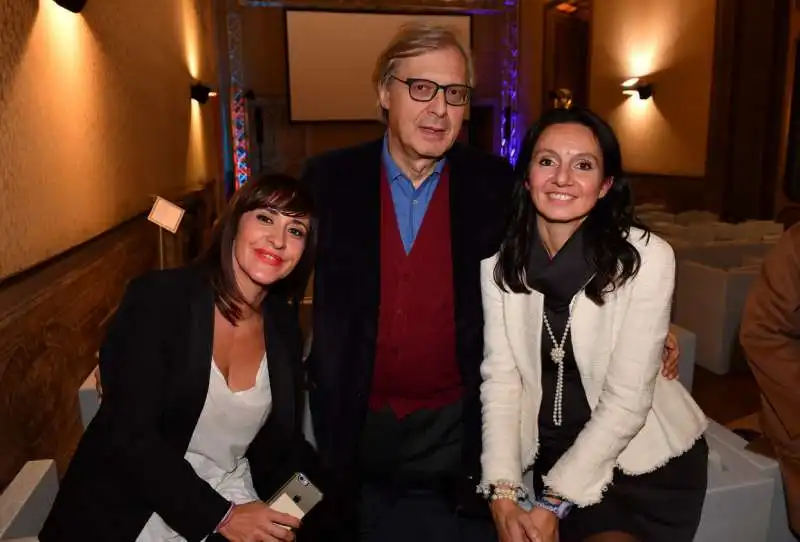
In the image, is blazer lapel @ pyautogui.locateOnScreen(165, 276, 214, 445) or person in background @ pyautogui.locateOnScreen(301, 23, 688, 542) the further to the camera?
person in background @ pyautogui.locateOnScreen(301, 23, 688, 542)

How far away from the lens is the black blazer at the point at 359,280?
5.52 feet

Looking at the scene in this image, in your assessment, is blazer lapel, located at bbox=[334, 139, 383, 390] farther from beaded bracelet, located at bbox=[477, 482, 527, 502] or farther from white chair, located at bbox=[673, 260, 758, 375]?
white chair, located at bbox=[673, 260, 758, 375]

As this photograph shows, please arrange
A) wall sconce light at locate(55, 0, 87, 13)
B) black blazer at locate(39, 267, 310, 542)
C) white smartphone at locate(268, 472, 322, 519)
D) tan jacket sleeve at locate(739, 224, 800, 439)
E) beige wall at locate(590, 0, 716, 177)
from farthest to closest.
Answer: beige wall at locate(590, 0, 716, 177) < wall sconce light at locate(55, 0, 87, 13) < tan jacket sleeve at locate(739, 224, 800, 439) < white smartphone at locate(268, 472, 322, 519) < black blazer at locate(39, 267, 310, 542)

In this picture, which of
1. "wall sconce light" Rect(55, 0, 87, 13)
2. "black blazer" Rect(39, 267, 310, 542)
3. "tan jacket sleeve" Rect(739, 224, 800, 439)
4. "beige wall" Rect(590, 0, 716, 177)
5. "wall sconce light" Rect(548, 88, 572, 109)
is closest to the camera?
"black blazer" Rect(39, 267, 310, 542)

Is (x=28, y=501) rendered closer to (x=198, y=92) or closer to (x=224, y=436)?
(x=224, y=436)

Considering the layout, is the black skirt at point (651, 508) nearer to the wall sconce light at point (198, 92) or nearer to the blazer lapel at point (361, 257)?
the blazer lapel at point (361, 257)

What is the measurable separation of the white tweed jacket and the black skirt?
0.04 metres

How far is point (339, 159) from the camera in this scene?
→ 175 centimetres

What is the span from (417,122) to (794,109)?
612cm

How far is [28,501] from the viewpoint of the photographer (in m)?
1.66

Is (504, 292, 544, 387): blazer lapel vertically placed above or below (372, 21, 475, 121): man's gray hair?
below

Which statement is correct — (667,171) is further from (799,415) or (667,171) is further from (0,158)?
(0,158)

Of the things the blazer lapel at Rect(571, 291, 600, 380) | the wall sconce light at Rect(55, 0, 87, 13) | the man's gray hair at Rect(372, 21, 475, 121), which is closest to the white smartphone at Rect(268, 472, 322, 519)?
the blazer lapel at Rect(571, 291, 600, 380)

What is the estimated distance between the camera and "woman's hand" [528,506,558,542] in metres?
1.44
